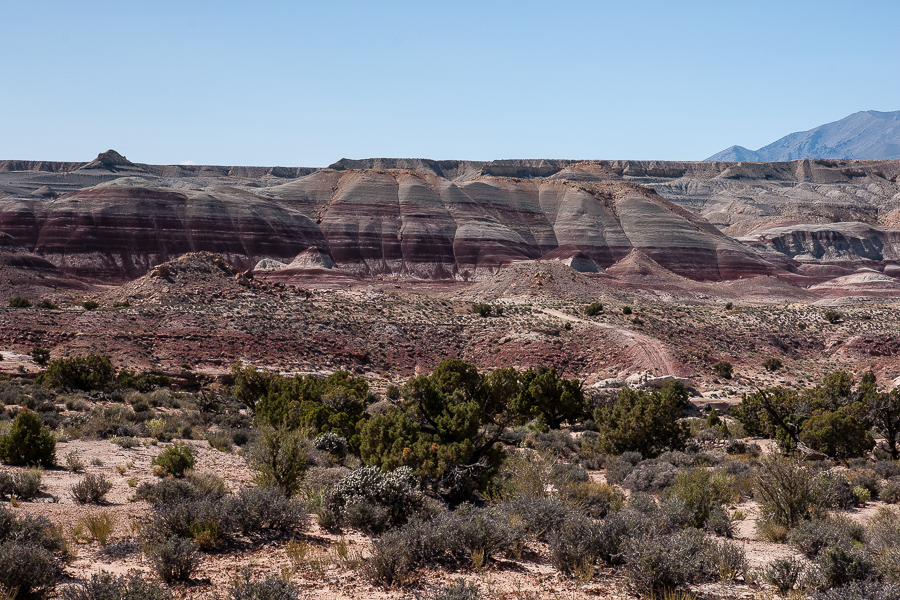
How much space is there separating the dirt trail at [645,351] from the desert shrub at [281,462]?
102 ft

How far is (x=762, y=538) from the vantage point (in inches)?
470

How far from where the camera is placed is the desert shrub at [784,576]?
8.81 meters

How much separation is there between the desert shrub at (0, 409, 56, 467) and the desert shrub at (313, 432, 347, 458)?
20.8ft

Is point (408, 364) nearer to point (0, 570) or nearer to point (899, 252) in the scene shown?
point (0, 570)

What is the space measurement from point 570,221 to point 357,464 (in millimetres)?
104509

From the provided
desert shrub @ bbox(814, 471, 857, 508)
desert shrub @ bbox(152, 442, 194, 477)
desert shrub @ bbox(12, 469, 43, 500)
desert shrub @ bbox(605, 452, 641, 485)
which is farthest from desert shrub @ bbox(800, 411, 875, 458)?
desert shrub @ bbox(12, 469, 43, 500)

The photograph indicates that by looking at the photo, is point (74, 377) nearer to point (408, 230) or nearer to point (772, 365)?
point (772, 365)

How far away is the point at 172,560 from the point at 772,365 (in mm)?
44914

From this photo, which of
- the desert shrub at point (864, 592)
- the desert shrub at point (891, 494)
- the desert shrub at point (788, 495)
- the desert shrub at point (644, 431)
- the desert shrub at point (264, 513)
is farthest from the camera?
the desert shrub at point (644, 431)

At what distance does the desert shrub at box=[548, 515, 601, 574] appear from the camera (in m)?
9.58

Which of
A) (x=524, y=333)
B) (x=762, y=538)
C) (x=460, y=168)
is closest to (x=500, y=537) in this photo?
(x=762, y=538)

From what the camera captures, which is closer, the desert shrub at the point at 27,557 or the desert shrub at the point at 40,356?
the desert shrub at the point at 27,557

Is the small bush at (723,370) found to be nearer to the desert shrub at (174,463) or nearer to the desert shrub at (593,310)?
the desert shrub at (593,310)

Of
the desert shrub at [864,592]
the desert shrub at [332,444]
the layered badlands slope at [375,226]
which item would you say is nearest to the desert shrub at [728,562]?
the desert shrub at [864,592]
